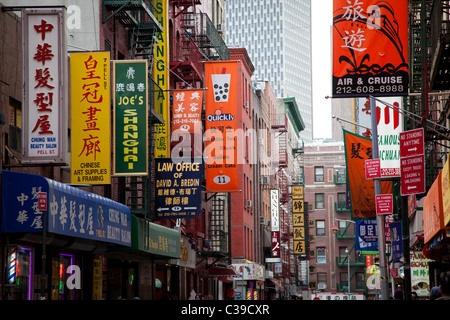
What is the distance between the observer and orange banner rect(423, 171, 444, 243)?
687 inches

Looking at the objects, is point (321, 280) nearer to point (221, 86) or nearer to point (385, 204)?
point (221, 86)

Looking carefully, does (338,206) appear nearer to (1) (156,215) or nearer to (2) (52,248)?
(1) (156,215)

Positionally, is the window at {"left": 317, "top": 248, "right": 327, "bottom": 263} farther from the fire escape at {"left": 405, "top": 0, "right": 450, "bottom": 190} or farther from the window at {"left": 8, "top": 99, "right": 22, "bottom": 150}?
the window at {"left": 8, "top": 99, "right": 22, "bottom": 150}

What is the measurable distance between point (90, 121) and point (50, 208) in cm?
367

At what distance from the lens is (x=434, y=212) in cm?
1894

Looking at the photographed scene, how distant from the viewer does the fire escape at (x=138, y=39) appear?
24.6 m

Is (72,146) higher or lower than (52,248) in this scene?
higher

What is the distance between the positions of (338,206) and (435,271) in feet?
228

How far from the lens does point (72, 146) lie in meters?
18.8

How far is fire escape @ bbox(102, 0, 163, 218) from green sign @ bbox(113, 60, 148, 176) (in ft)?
6.27

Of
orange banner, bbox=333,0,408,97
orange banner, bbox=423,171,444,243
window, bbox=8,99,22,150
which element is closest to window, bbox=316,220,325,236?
orange banner, bbox=423,171,444,243

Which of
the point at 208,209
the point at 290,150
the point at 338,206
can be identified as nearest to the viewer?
the point at 208,209

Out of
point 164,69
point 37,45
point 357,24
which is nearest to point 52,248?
point 37,45

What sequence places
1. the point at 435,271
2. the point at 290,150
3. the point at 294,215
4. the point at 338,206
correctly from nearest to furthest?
1. the point at 435,271
2. the point at 294,215
3. the point at 290,150
4. the point at 338,206
